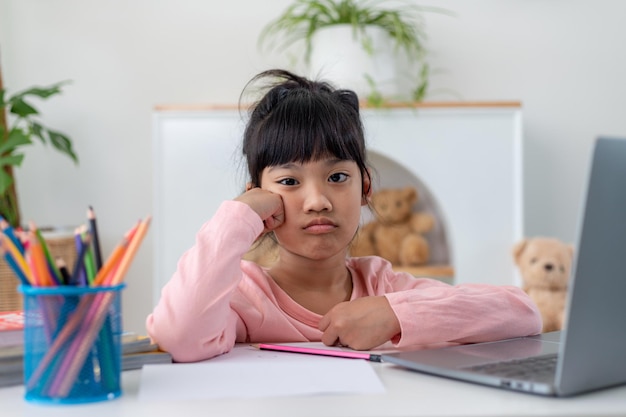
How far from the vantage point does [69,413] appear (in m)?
0.60

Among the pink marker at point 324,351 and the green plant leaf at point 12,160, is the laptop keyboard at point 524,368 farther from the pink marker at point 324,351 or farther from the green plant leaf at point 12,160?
the green plant leaf at point 12,160

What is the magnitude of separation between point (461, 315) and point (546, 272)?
1.71 m

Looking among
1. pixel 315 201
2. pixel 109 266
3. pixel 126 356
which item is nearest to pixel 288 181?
→ pixel 315 201

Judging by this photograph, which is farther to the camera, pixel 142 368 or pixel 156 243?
pixel 156 243

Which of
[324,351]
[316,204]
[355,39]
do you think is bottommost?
[324,351]

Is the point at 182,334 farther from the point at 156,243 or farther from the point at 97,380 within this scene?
the point at 156,243

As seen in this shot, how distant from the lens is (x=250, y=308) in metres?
1.05

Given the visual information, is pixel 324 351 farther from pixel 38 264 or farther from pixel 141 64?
pixel 141 64

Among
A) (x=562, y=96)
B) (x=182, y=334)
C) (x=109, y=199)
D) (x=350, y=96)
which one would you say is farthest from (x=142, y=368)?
(x=562, y=96)

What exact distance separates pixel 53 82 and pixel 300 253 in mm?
2035

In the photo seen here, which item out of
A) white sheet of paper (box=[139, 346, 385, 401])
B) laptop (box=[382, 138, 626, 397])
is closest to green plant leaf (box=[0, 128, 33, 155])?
white sheet of paper (box=[139, 346, 385, 401])

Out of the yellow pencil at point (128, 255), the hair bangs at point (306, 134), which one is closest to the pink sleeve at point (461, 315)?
the hair bangs at point (306, 134)

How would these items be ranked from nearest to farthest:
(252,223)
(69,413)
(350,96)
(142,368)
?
(69,413) < (142,368) < (252,223) < (350,96)

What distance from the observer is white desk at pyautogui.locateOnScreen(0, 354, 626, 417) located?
59 centimetres
